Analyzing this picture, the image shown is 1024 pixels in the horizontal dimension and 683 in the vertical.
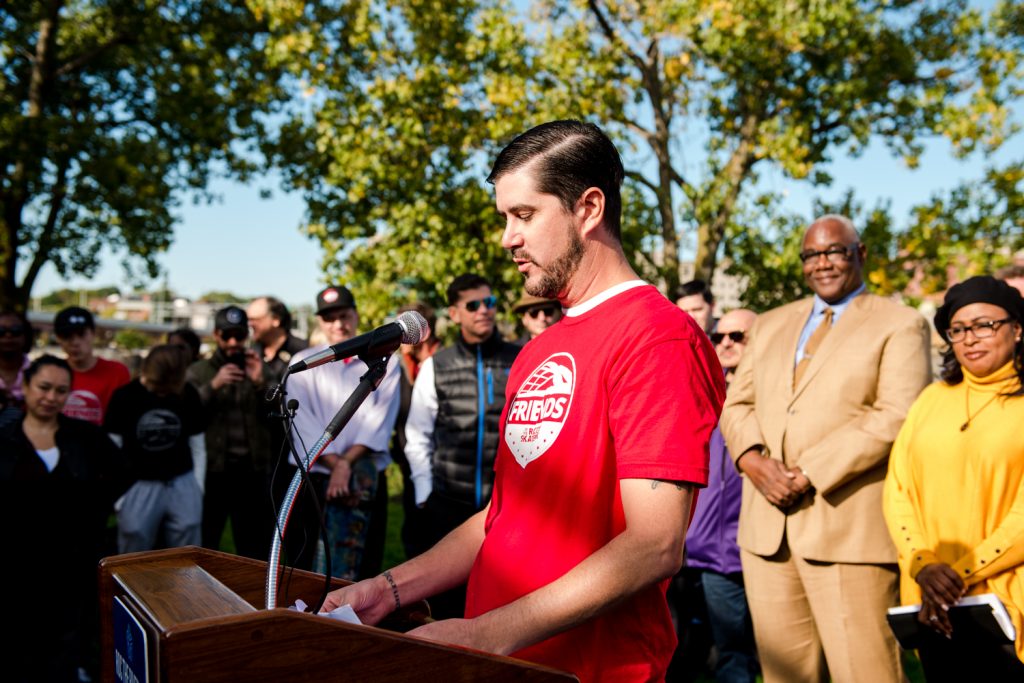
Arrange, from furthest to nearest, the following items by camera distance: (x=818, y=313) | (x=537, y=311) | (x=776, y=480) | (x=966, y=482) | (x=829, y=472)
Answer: (x=537, y=311) → (x=818, y=313) → (x=776, y=480) → (x=829, y=472) → (x=966, y=482)

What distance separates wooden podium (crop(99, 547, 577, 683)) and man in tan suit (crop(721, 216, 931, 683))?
238cm

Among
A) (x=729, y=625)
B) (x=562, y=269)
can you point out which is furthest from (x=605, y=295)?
(x=729, y=625)

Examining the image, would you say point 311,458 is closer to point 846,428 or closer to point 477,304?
point 846,428

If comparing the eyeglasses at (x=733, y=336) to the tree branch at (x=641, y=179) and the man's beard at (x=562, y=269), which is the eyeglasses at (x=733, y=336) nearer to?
the man's beard at (x=562, y=269)

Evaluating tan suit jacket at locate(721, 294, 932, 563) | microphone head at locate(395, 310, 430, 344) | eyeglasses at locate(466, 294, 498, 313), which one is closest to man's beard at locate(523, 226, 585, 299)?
microphone head at locate(395, 310, 430, 344)

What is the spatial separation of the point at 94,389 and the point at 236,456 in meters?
1.21

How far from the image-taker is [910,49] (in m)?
11.7

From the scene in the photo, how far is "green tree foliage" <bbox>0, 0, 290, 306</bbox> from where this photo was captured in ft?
50.3

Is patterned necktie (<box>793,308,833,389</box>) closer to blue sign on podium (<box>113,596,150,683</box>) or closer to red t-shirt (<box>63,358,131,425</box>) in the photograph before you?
blue sign on podium (<box>113,596,150,683</box>)

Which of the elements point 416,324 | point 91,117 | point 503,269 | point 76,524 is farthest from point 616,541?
point 91,117

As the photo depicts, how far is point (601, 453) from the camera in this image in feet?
5.97

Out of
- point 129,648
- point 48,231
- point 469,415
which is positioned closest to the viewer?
point 129,648

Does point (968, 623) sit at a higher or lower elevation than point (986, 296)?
lower

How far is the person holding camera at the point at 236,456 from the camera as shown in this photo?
619 cm
